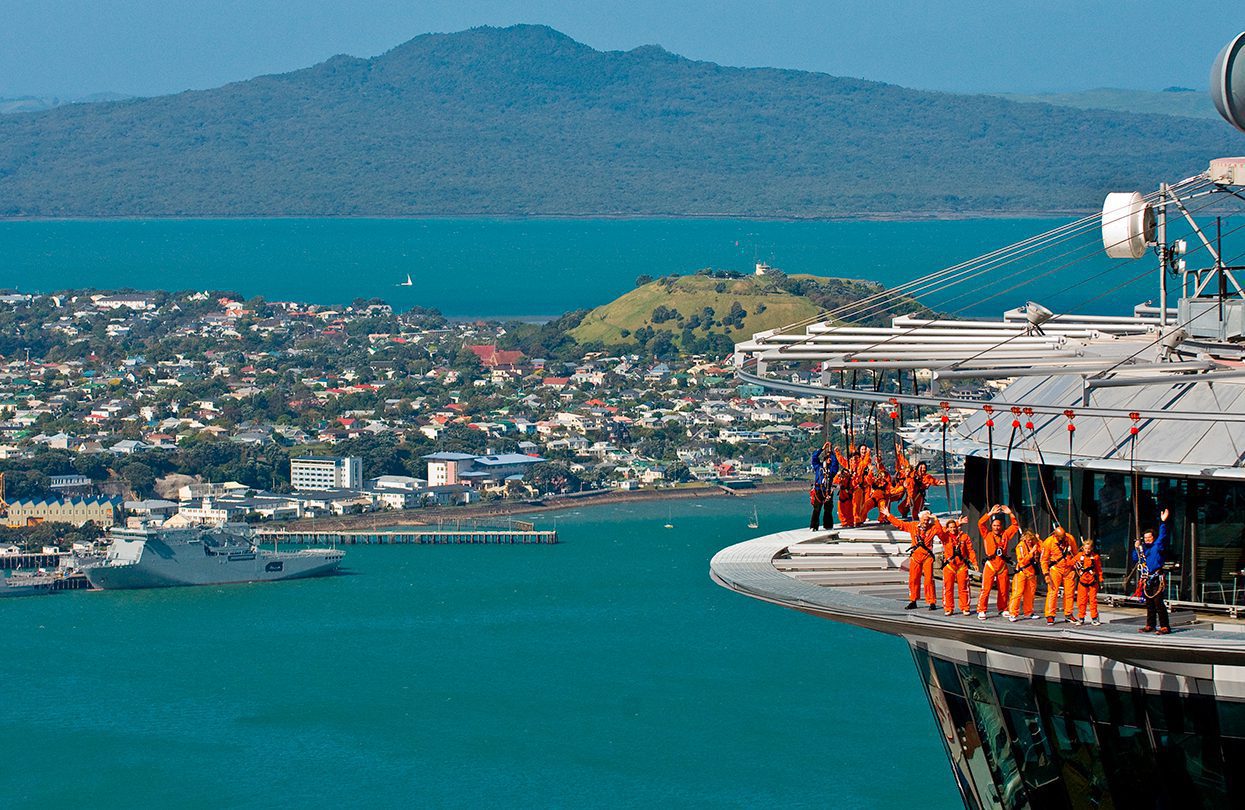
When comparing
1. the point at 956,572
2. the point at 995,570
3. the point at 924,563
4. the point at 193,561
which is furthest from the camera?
the point at 193,561

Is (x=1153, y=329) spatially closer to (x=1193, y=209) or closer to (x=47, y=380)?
(x=1193, y=209)

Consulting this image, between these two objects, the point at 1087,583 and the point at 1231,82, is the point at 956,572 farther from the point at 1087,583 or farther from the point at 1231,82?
the point at 1231,82

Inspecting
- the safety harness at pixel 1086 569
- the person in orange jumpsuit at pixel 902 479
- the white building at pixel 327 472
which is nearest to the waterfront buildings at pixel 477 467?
the white building at pixel 327 472

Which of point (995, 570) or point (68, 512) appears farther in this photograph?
point (68, 512)

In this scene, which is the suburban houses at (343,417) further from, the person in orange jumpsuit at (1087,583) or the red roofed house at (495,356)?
the person in orange jumpsuit at (1087,583)

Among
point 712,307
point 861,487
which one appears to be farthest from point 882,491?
point 712,307

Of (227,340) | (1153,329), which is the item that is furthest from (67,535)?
(1153,329)

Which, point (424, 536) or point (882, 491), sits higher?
point (882, 491)
